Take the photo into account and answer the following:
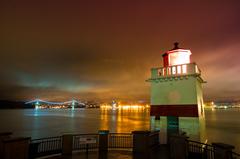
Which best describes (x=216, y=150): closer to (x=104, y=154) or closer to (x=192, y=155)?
(x=192, y=155)

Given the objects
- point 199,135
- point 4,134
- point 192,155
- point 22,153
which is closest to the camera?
point 22,153

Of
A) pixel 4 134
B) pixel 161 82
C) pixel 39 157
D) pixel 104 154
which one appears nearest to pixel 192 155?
pixel 104 154

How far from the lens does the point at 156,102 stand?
43.2 feet

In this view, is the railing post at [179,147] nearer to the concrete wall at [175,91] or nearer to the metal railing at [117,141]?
the metal railing at [117,141]

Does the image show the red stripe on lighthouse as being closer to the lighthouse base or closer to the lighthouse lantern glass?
the lighthouse base

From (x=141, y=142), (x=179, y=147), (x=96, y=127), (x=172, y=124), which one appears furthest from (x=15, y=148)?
(x=96, y=127)

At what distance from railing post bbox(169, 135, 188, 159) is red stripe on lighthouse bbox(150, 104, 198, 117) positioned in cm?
327

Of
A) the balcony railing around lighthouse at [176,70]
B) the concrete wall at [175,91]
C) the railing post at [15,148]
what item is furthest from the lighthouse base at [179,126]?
the railing post at [15,148]

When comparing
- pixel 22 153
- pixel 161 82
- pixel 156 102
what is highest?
pixel 161 82

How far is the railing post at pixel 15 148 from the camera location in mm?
6742

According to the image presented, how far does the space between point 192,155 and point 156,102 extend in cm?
479

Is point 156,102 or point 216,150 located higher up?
point 156,102

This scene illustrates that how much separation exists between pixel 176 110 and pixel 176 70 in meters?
2.73

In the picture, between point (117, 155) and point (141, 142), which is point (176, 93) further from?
point (117, 155)
